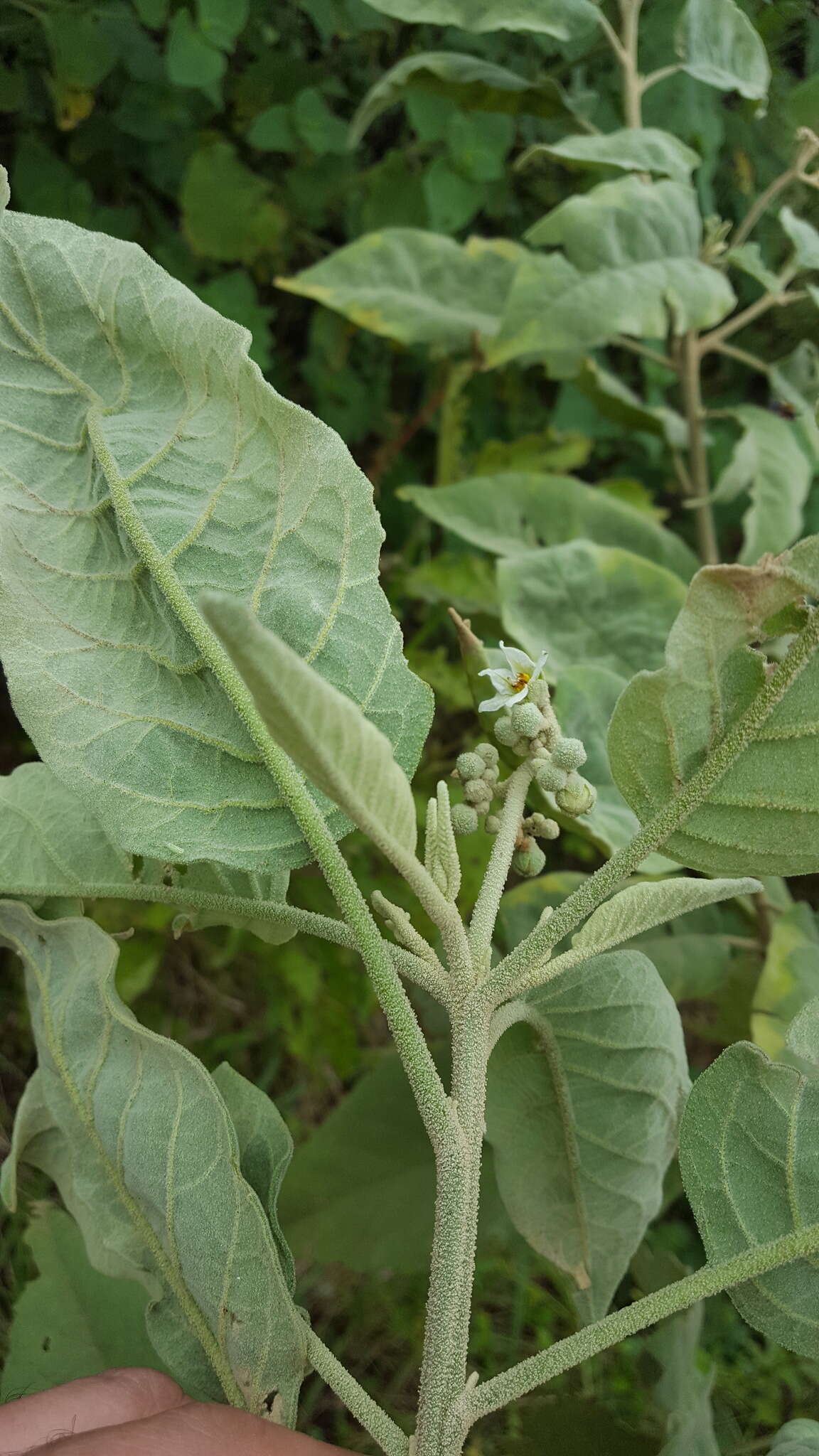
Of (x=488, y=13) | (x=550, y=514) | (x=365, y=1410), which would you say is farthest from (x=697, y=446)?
(x=365, y=1410)

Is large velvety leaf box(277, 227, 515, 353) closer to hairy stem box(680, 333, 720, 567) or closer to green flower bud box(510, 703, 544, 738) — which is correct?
hairy stem box(680, 333, 720, 567)

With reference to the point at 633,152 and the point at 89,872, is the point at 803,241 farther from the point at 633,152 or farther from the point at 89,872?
the point at 89,872

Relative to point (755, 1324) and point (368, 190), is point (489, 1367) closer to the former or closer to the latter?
point (755, 1324)

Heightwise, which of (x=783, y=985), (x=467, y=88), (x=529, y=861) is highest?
(x=467, y=88)

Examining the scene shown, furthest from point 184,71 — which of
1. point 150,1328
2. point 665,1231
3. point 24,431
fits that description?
point 665,1231

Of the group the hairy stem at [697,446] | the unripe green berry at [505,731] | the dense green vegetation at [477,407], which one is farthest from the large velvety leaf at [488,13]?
the unripe green berry at [505,731]

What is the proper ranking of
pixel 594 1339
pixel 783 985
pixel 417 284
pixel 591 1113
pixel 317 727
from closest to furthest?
pixel 317 727, pixel 594 1339, pixel 591 1113, pixel 783 985, pixel 417 284

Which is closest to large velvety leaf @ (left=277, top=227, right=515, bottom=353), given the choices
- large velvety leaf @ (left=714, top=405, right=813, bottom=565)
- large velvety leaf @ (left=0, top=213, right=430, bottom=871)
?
large velvety leaf @ (left=714, top=405, right=813, bottom=565)
